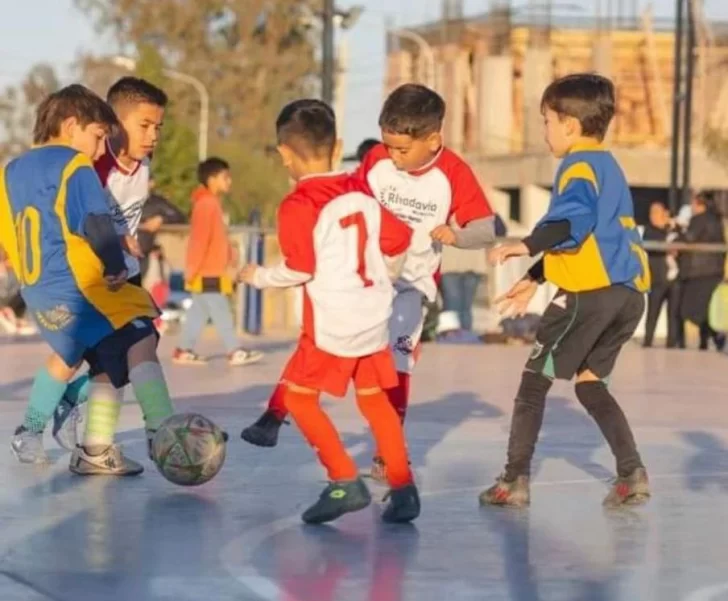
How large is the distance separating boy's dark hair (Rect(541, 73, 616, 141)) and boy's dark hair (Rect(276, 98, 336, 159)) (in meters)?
1.05

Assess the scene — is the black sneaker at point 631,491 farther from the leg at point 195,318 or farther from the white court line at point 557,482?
the leg at point 195,318

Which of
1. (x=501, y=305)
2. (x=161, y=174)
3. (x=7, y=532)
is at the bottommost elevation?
(x=161, y=174)

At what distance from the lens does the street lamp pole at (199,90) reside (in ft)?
201

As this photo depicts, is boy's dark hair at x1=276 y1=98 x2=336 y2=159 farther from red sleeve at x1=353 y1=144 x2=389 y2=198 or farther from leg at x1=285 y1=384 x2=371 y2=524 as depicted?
red sleeve at x1=353 y1=144 x2=389 y2=198

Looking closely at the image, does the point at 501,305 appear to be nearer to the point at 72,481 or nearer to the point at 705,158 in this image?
the point at 72,481

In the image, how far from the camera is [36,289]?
8.36 m

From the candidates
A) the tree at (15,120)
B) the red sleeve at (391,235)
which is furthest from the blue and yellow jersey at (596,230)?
the tree at (15,120)

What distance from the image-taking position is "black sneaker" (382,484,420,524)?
7250 mm

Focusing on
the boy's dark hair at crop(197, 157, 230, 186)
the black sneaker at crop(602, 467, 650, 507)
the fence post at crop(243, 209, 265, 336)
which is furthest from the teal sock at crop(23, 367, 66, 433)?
the fence post at crop(243, 209, 265, 336)

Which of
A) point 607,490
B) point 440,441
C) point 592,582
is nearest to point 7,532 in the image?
point 592,582

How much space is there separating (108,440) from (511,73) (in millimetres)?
46221

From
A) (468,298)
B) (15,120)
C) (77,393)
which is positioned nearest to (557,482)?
(77,393)

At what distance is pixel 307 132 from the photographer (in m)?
7.25

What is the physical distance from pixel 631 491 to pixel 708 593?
190 centimetres
